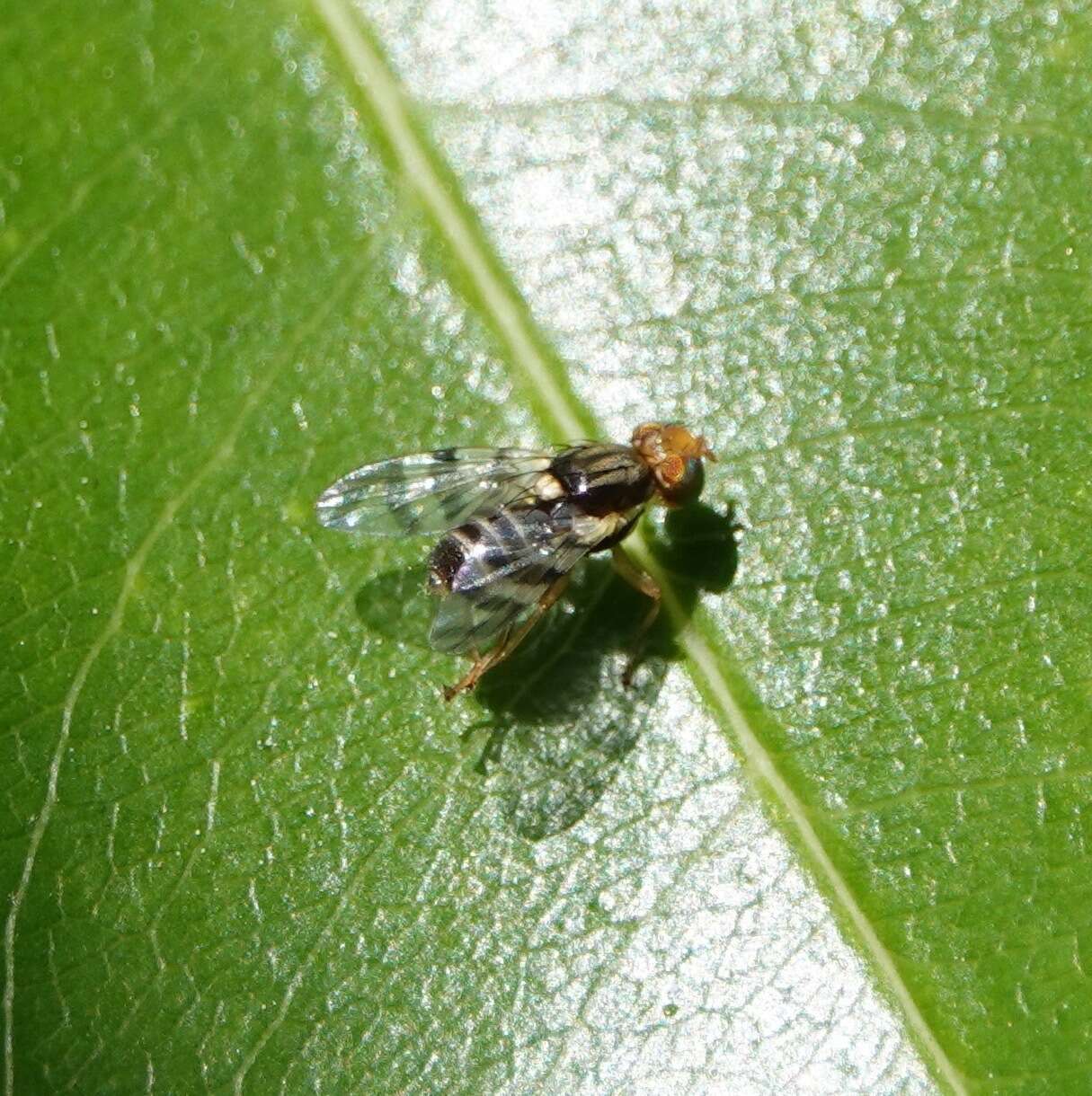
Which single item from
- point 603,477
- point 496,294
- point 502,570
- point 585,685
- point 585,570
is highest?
point 496,294

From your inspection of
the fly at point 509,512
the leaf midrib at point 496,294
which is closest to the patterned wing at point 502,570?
the fly at point 509,512

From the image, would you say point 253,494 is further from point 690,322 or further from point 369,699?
point 690,322

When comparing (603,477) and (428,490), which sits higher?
(603,477)

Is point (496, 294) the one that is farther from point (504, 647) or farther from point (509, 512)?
point (504, 647)

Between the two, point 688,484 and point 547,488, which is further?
point 547,488

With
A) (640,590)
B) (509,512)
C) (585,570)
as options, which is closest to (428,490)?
(509,512)
